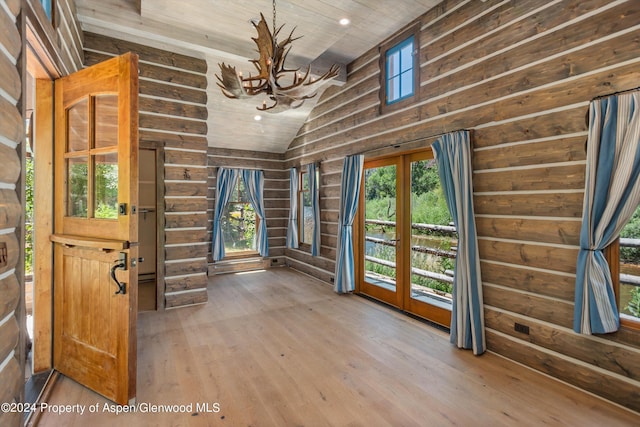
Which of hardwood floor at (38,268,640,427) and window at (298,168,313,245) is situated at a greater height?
window at (298,168,313,245)

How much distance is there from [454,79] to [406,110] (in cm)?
72

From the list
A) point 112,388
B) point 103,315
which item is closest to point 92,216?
point 103,315

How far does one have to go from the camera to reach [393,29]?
160 inches

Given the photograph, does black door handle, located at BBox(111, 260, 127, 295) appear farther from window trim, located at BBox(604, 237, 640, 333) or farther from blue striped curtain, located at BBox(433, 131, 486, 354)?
window trim, located at BBox(604, 237, 640, 333)

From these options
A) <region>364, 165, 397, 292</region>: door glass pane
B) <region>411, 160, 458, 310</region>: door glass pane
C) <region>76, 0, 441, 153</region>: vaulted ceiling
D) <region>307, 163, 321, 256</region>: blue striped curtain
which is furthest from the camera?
<region>307, 163, 321, 256</region>: blue striped curtain

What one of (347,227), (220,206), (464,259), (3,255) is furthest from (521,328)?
(220,206)

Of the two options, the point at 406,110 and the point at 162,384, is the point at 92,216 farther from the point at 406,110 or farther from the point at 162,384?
the point at 406,110

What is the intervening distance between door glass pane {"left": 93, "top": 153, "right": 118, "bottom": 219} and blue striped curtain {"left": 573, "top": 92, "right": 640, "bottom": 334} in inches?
142

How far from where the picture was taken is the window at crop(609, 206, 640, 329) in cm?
226

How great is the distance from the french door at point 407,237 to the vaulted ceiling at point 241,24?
1729 millimetres

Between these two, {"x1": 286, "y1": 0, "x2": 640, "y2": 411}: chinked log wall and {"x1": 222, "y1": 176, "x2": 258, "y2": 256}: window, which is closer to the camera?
{"x1": 286, "y1": 0, "x2": 640, "y2": 411}: chinked log wall

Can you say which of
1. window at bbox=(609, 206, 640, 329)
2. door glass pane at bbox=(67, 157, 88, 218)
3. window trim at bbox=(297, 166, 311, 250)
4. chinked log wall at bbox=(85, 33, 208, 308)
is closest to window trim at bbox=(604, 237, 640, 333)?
window at bbox=(609, 206, 640, 329)

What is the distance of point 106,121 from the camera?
90.9 inches

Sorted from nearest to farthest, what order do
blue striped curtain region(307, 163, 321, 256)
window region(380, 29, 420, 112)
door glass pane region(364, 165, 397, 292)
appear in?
window region(380, 29, 420, 112) → door glass pane region(364, 165, 397, 292) → blue striped curtain region(307, 163, 321, 256)
